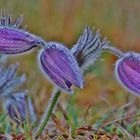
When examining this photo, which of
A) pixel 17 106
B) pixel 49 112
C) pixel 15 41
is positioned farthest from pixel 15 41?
pixel 17 106

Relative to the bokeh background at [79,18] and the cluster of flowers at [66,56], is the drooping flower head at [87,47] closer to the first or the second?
the cluster of flowers at [66,56]

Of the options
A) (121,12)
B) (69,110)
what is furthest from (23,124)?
(121,12)

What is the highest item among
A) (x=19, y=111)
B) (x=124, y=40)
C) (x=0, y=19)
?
(x=124, y=40)

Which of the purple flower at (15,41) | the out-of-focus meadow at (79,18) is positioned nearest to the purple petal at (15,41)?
the purple flower at (15,41)

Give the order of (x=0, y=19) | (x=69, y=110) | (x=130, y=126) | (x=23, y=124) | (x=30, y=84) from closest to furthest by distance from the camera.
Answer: (x=0, y=19), (x=23, y=124), (x=130, y=126), (x=69, y=110), (x=30, y=84)

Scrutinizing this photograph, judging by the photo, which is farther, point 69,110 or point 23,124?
point 69,110

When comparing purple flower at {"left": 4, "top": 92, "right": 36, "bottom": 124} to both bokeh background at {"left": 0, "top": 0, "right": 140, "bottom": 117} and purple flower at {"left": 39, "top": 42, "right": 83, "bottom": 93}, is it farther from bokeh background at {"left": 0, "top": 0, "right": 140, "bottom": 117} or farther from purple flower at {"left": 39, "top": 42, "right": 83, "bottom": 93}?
Answer: bokeh background at {"left": 0, "top": 0, "right": 140, "bottom": 117}

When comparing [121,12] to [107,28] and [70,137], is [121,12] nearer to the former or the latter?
[107,28]
